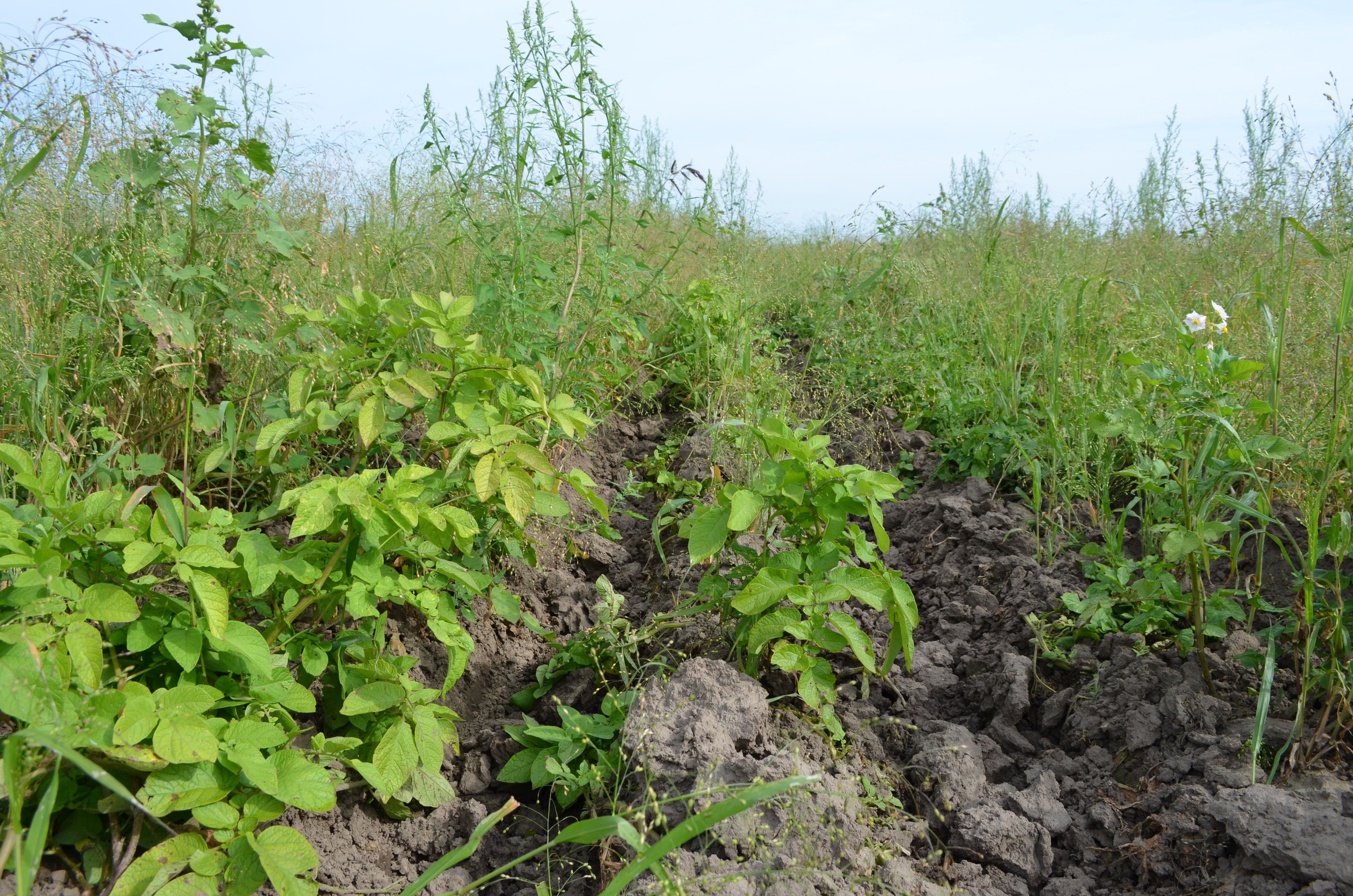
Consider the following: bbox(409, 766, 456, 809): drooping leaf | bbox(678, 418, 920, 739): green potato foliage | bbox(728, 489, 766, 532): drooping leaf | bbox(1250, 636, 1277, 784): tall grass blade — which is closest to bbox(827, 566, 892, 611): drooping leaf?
bbox(678, 418, 920, 739): green potato foliage

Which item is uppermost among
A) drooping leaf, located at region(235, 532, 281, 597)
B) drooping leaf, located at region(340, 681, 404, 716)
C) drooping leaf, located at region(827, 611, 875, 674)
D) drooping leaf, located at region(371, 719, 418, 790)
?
drooping leaf, located at region(235, 532, 281, 597)

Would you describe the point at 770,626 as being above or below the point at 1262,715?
above

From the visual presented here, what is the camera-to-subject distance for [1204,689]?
6.44ft

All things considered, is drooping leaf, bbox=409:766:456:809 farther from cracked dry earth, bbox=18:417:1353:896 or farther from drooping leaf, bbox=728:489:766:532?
drooping leaf, bbox=728:489:766:532

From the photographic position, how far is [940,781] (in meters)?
1.88

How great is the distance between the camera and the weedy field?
1505 mm

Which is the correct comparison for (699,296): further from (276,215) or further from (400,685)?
(400,685)

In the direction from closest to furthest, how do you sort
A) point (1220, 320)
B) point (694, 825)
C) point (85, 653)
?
point (694, 825) < point (85, 653) < point (1220, 320)

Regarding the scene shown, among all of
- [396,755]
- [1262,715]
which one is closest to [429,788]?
[396,755]

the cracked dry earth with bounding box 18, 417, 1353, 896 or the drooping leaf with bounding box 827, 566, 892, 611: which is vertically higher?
the drooping leaf with bounding box 827, 566, 892, 611

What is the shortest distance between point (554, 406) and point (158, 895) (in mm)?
1249

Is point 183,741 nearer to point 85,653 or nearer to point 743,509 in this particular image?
point 85,653

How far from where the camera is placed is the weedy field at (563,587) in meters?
1.50

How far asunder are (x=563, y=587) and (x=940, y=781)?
4.36ft
